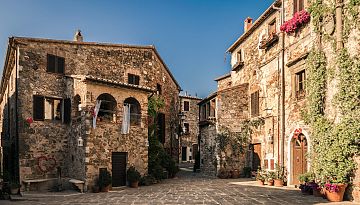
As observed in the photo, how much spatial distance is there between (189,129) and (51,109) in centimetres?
2327

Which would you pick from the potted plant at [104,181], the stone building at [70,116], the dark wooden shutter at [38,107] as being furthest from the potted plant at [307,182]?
the dark wooden shutter at [38,107]

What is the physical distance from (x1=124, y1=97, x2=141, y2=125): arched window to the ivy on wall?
8992mm

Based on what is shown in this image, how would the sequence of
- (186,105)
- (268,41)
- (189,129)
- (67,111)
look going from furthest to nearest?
(189,129)
(186,105)
(67,111)
(268,41)

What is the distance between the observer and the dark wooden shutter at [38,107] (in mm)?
17286

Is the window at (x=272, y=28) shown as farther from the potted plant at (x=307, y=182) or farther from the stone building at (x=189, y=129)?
the stone building at (x=189, y=129)

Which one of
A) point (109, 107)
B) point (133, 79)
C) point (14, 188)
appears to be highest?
point (133, 79)

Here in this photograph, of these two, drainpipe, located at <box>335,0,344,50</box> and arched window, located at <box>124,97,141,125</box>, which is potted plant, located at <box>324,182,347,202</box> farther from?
arched window, located at <box>124,97,141,125</box>

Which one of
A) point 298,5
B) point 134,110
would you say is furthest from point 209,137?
point 298,5

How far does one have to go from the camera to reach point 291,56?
16.2m

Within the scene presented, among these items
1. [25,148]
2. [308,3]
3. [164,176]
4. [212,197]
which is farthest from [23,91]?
[308,3]

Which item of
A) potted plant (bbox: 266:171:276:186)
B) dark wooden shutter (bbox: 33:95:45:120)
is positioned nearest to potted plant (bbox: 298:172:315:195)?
Answer: potted plant (bbox: 266:171:276:186)

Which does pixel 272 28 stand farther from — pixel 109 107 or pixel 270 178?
pixel 109 107

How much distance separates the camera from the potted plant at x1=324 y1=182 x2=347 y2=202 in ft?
37.7

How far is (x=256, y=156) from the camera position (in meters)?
20.6
